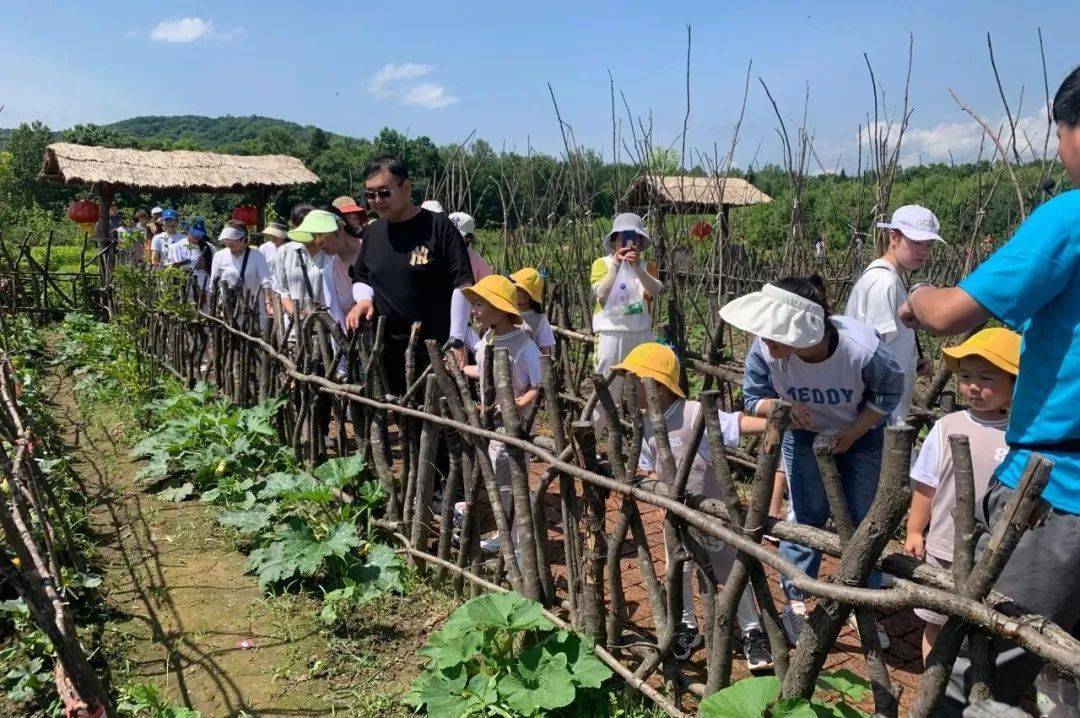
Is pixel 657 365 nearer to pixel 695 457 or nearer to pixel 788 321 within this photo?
pixel 695 457

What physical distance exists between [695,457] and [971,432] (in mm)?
780

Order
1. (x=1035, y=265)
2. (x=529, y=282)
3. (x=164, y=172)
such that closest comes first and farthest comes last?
(x=1035, y=265)
(x=529, y=282)
(x=164, y=172)

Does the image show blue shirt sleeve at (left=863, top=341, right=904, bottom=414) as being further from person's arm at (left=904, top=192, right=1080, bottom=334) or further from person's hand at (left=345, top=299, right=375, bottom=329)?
person's hand at (left=345, top=299, right=375, bottom=329)

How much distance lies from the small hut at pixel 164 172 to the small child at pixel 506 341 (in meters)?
12.5

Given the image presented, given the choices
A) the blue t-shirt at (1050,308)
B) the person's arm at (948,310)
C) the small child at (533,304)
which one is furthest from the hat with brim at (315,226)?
the blue t-shirt at (1050,308)

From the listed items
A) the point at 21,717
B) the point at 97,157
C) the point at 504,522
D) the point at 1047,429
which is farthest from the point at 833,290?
the point at 97,157

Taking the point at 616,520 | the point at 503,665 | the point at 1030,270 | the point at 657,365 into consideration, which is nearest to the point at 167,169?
the point at 616,520

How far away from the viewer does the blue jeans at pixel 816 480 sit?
254 centimetres

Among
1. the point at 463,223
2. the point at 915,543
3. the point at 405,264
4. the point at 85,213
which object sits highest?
the point at 85,213

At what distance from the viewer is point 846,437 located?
247 centimetres

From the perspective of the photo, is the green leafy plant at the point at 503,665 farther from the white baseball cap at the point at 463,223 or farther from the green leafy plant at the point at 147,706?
the white baseball cap at the point at 463,223

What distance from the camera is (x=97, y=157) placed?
1406 cm

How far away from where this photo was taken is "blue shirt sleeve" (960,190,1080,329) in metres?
1.41

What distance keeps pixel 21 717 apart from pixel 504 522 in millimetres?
1624
